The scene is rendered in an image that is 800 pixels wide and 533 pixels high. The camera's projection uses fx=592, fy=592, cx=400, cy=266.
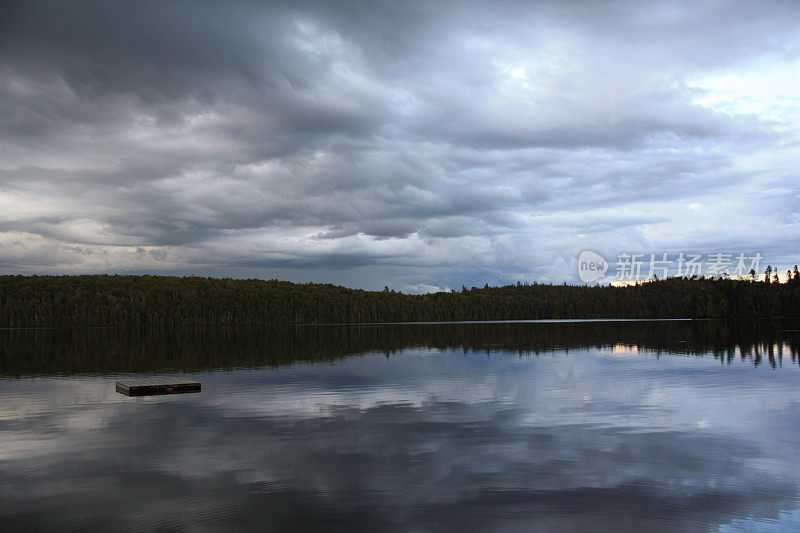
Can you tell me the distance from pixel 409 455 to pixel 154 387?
931 inches

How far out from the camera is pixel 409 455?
882 inches

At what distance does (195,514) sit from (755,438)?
22352 millimetres

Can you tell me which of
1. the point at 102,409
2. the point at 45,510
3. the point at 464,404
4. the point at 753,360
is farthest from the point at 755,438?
the point at 753,360

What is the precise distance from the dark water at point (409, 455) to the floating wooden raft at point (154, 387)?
133cm

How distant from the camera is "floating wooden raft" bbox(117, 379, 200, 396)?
128 ft

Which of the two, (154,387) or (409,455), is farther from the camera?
(154,387)

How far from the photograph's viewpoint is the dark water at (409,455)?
52.6ft

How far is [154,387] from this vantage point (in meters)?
39.2

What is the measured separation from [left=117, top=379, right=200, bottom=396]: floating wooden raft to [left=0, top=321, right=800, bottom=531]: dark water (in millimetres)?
1327

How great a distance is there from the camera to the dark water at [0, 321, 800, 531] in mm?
16047

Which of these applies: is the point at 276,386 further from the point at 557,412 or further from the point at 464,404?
the point at 557,412

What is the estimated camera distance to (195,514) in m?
16.1

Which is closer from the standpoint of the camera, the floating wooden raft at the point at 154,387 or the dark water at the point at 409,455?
the dark water at the point at 409,455

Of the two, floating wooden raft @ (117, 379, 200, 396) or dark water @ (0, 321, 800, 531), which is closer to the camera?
dark water @ (0, 321, 800, 531)
